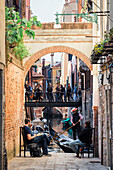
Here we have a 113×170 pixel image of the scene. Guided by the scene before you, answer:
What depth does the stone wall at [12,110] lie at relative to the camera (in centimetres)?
1312

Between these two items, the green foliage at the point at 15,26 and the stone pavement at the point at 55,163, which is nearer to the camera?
the green foliage at the point at 15,26

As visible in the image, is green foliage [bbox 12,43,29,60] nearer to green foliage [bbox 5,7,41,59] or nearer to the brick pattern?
green foliage [bbox 5,7,41,59]

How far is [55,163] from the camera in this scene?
494 inches

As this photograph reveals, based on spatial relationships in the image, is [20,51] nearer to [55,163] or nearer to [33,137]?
[33,137]

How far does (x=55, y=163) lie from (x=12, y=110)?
2776mm

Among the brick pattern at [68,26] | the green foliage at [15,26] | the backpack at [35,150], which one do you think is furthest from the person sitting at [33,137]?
the brick pattern at [68,26]

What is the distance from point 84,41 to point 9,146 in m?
7.18

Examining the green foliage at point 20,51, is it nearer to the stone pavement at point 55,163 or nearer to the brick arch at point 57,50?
the brick arch at point 57,50

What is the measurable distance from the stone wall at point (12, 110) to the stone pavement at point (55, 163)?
626 mm

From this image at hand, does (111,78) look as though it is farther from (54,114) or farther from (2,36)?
(54,114)

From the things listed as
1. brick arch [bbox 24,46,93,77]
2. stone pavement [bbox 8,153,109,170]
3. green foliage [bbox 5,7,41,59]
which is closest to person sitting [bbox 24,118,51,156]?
stone pavement [bbox 8,153,109,170]

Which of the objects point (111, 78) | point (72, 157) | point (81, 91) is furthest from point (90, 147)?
point (81, 91)

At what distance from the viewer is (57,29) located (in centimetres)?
1909

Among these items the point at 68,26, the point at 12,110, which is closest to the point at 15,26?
the point at 12,110
